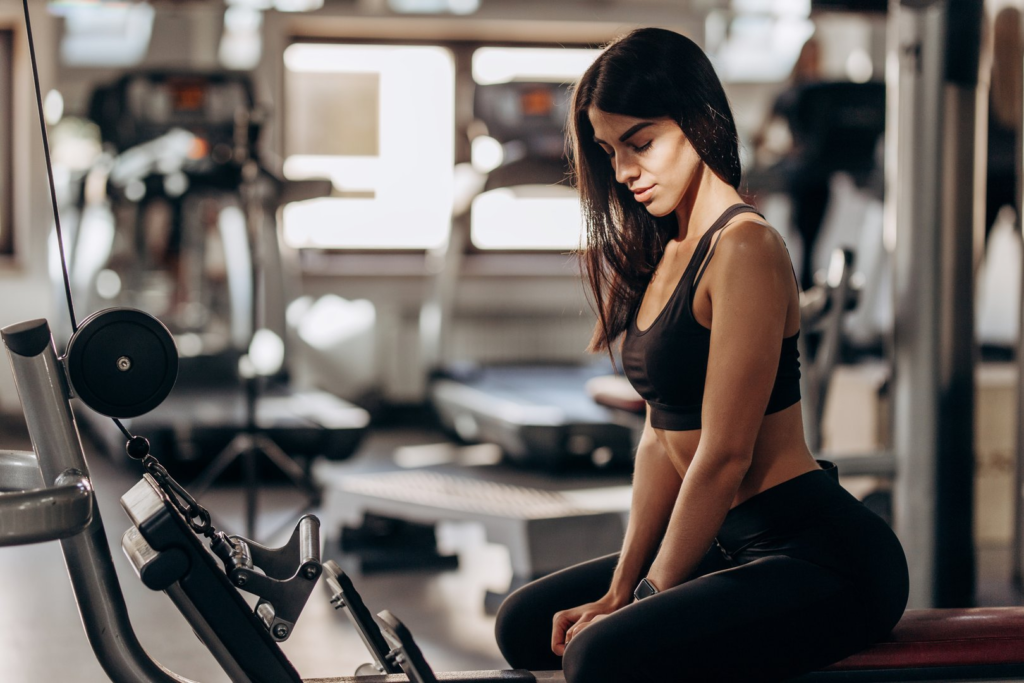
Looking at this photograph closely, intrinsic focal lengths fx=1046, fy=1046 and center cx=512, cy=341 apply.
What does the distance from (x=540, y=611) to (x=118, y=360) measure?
2.39 ft

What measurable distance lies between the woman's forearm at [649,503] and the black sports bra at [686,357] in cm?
12

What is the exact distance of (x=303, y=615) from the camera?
292 centimetres

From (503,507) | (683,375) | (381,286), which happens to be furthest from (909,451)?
(381,286)

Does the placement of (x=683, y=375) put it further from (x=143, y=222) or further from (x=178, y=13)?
(x=178, y=13)

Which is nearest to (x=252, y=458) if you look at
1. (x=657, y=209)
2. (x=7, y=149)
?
(x=657, y=209)

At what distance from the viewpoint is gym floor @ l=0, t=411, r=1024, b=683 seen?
254cm

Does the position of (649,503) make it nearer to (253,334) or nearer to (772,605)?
(772,605)

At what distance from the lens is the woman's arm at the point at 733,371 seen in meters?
1.32

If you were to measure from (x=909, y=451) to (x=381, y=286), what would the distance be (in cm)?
479

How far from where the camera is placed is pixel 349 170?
280 inches

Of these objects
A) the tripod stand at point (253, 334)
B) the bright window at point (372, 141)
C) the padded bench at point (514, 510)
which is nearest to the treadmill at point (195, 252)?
the tripod stand at point (253, 334)

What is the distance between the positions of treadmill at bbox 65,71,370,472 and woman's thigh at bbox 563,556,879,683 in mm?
2878

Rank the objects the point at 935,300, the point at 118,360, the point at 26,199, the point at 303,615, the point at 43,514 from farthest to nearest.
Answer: the point at 26,199 → the point at 303,615 → the point at 935,300 → the point at 118,360 → the point at 43,514

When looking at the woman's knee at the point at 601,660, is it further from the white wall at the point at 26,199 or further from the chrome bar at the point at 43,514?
the white wall at the point at 26,199
